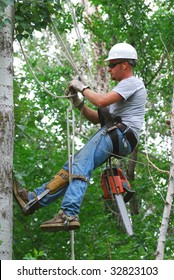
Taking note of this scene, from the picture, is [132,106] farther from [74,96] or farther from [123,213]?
Result: [123,213]

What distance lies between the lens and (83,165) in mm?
5449

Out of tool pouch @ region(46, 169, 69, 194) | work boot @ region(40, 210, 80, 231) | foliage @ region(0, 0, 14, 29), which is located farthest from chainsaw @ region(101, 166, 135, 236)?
foliage @ region(0, 0, 14, 29)

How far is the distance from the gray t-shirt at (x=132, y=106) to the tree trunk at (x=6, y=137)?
2.59 feet

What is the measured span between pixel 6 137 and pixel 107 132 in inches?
30.0

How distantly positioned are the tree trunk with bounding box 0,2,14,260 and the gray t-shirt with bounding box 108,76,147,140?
789 mm

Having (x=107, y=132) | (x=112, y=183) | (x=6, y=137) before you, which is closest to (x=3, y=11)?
(x=6, y=137)

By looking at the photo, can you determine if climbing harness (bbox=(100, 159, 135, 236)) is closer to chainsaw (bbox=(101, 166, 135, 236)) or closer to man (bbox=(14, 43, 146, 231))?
chainsaw (bbox=(101, 166, 135, 236))

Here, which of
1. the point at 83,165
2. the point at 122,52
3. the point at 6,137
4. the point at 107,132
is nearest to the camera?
the point at 6,137

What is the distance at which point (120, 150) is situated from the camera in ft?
18.4

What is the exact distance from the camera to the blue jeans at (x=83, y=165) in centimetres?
530

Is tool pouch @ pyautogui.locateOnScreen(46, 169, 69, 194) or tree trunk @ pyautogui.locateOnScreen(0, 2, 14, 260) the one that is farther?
tool pouch @ pyautogui.locateOnScreen(46, 169, 69, 194)

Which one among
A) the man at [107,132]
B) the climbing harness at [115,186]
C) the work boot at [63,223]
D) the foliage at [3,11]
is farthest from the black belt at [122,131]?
the foliage at [3,11]

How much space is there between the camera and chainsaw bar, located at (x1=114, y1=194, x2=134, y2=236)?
5.60 m

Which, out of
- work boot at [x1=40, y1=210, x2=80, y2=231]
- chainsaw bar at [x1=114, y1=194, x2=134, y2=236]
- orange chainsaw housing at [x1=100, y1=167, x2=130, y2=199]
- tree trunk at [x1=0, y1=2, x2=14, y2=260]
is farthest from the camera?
orange chainsaw housing at [x1=100, y1=167, x2=130, y2=199]
